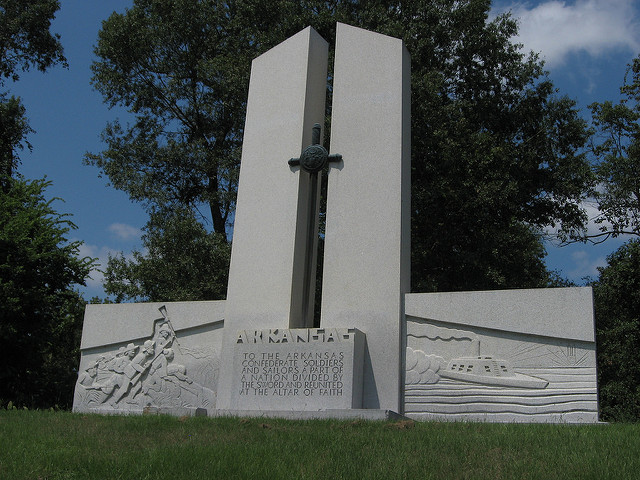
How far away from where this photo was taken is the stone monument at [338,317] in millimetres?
9469

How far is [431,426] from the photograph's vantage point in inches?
308

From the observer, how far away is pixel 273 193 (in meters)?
11.6

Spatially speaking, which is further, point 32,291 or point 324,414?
point 32,291

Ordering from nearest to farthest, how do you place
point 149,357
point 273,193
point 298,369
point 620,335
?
point 298,369 → point 273,193 → point 149,357 → point 620,335

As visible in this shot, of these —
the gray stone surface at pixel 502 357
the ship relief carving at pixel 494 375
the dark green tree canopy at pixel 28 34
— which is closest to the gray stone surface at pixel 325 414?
the ship relief carving at pixel 494 375

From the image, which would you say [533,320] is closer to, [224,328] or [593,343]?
[593,343]

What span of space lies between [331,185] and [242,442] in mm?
5342

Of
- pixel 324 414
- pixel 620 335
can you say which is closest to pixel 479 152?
pixel 620 335

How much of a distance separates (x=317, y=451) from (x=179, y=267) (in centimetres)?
1293

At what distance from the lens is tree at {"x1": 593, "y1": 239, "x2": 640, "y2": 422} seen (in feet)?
53.9

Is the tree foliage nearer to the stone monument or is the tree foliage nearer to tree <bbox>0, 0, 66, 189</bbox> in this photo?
tree <bbox>0, 0, 66, 189</bbox>

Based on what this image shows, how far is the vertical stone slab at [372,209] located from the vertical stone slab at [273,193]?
0.53 meters

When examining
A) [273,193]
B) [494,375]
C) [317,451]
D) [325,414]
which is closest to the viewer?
[317,451]

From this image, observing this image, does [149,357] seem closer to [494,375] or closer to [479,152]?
[494,375]
